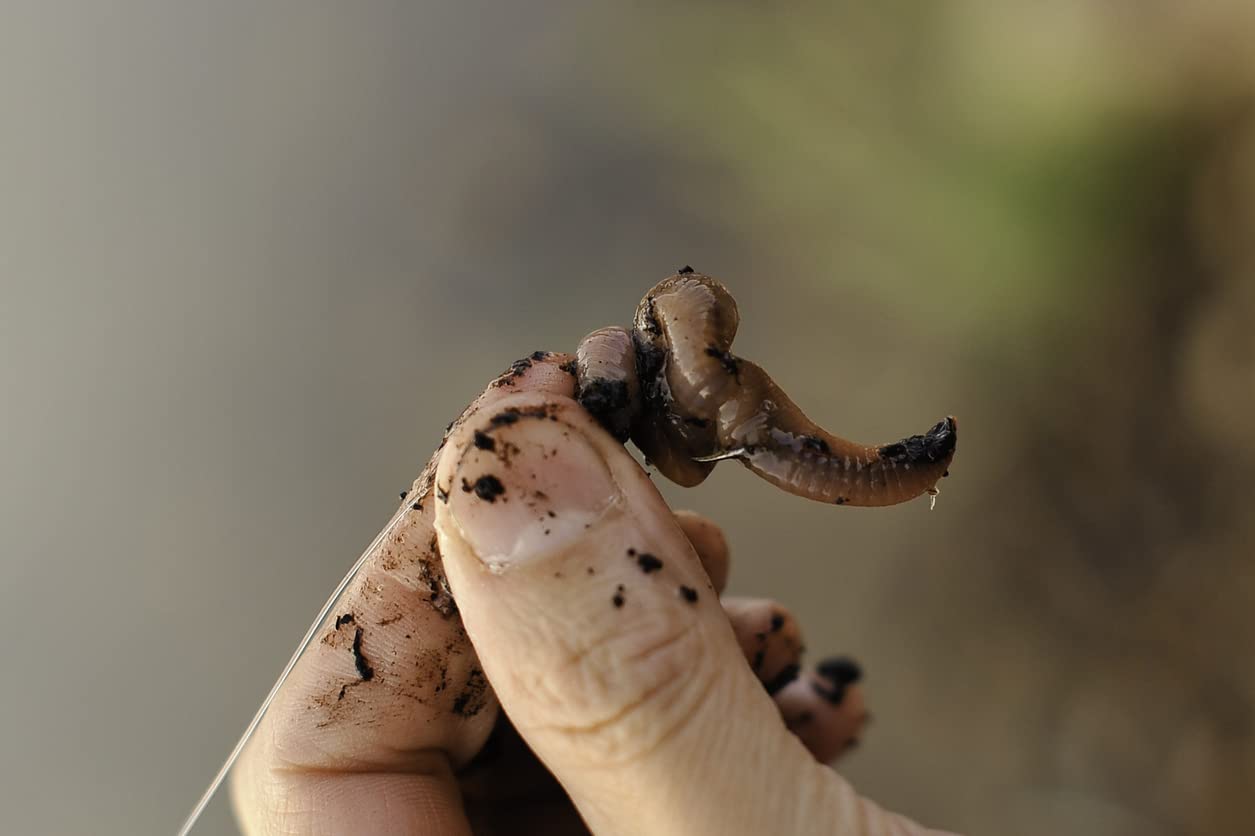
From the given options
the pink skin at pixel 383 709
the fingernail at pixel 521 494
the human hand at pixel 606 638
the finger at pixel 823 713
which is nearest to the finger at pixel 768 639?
the finger at pixel 823 713

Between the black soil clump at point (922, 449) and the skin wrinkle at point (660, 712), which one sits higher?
the black soil clump at point (922, 449)

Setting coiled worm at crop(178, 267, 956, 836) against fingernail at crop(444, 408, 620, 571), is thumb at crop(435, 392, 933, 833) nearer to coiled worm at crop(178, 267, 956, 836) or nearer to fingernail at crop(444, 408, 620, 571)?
fingernail at crop(444, 408, 620, 571)

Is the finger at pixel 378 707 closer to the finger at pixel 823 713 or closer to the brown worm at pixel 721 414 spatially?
the brown worm at pixel 721 414

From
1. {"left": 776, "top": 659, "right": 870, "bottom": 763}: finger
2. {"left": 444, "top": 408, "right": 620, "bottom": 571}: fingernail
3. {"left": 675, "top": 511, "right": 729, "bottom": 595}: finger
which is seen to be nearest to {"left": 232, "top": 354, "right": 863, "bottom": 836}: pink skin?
{"left": 444, "top": 408, "right": 620, "bottom": 571}: fingernail

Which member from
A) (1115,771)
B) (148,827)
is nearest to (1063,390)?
(1115,771)

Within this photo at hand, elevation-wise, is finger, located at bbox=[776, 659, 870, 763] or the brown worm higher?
the brown worm

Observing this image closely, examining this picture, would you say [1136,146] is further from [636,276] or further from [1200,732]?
[1200,732]
